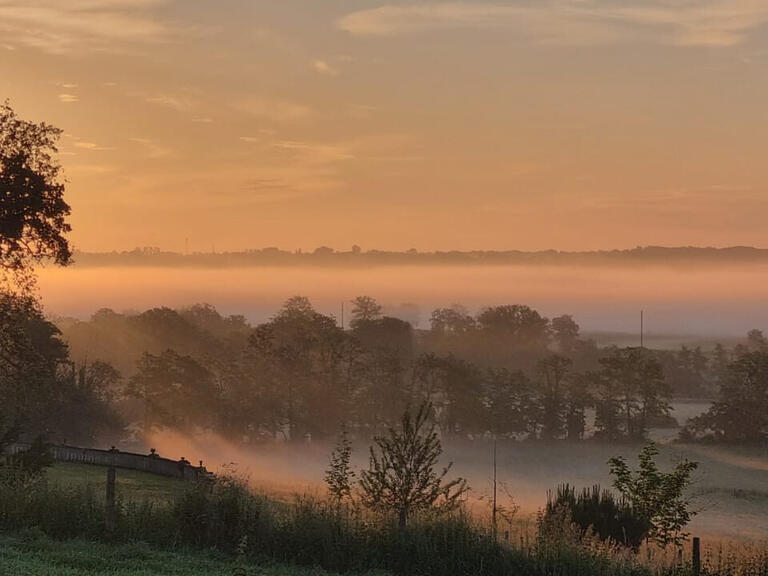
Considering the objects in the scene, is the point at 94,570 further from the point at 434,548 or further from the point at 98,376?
the point at 98,376

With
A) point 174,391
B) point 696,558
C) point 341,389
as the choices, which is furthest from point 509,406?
point 696,558

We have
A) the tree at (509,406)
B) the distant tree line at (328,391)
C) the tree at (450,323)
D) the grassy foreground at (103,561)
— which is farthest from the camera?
the tree at (450,323)

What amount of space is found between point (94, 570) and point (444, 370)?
6242cm

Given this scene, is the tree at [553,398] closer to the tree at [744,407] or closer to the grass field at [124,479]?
the tree at [744,407]

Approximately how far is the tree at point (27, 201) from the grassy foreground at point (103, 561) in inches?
770

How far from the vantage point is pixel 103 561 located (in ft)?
40.3

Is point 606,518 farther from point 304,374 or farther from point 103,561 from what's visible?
point 304,374

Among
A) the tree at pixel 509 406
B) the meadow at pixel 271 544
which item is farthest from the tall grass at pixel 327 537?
the tree at pixel 509 406

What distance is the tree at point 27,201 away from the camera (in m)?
29.8

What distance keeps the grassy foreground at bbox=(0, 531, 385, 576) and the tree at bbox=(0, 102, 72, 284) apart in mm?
19564

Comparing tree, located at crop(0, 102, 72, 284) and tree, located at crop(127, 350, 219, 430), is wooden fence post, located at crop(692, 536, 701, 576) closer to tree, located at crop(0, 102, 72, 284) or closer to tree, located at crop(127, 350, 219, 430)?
tree, located at crop(0, 102, 72, 284)

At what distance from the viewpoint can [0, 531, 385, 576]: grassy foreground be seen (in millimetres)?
11547

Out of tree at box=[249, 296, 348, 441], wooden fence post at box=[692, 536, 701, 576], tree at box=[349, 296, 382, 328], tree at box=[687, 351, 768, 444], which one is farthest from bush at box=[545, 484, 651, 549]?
tree at box=[349, 296, 382, 328]

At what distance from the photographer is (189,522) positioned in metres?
14.3
